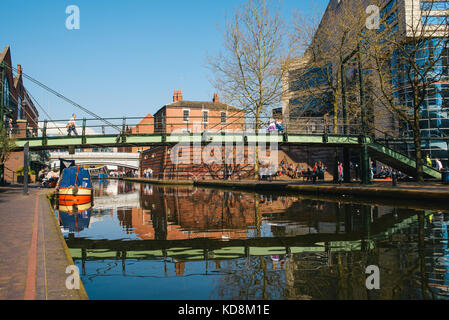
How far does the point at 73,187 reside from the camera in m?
17.3

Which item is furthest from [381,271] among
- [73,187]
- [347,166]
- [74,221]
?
[347,166]

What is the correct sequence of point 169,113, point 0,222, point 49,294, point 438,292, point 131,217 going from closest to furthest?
point 49,294, point 438,292, point 0,222, point 131,217, point 169,113

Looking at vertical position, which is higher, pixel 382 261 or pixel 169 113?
pixel 169 113

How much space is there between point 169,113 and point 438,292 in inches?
2249

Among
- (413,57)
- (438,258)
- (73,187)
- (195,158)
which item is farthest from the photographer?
(195,158)

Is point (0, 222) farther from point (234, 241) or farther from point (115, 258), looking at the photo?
point (234, 241)

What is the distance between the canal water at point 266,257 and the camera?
4.27 metres

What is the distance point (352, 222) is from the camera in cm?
952

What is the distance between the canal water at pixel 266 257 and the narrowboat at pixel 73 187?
7095 mm

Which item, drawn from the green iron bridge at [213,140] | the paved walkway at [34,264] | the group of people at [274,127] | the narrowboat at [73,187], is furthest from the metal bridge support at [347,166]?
the paved walkway at [34,264]

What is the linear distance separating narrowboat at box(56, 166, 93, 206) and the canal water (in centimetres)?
709

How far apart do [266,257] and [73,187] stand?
14021mm

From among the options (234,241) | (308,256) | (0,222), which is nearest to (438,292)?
(308,256)

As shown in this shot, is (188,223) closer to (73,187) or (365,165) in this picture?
(73,187)
